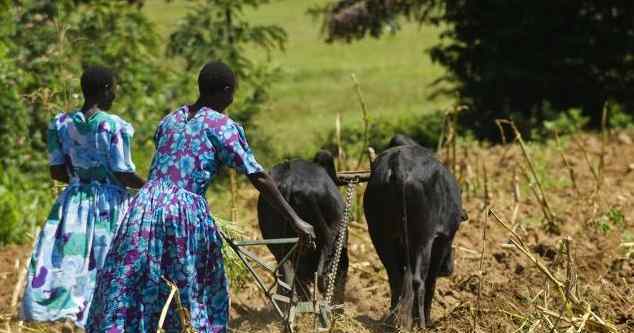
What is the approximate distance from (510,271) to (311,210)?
74.1 inches

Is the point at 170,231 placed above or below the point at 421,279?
above

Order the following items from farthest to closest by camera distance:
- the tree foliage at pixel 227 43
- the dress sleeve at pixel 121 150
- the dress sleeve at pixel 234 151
Answer: the tree foliage at pixel 227 43 < the dress sleeve at pixel 121 150 < the dress sleeve at pixel 234 151

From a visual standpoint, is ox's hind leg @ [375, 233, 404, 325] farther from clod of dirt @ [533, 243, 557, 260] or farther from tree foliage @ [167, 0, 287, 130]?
tree foliage @ [167, 0, 287, 130]

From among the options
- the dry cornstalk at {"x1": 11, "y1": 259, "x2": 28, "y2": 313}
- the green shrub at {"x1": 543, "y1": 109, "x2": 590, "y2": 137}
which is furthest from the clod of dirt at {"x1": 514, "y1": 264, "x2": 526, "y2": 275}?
the green shrub at {"x1": 543, "y1": 109, "x2": 590, "y2": 137}

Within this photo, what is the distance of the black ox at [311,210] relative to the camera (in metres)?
8.62

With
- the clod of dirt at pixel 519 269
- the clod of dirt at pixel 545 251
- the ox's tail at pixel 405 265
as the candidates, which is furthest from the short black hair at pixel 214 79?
the clod of dirt at pixel 545 251

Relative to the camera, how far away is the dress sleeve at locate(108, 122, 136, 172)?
6.92 m

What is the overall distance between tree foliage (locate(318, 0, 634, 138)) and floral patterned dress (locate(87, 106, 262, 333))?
41.0ft

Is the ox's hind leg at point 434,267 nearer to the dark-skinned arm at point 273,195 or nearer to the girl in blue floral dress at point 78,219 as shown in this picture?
the dark-skinned arm at point 273,195

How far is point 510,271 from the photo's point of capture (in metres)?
9.52

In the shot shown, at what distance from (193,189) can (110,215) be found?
1175mm

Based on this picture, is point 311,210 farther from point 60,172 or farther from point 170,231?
point 170,231

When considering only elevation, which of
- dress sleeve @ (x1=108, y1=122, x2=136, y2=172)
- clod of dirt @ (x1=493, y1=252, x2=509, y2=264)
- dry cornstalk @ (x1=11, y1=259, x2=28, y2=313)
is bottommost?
clod of dirt @ (x1=493, y1=252, x2=509, y2=264)

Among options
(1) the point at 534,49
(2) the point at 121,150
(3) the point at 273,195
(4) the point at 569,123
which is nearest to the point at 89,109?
(2) the point at 121,150
